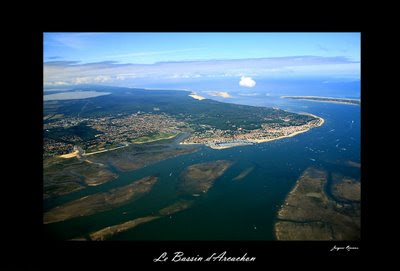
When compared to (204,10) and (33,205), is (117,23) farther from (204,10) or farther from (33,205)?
(33,205)

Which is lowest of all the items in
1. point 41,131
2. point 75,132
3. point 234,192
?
point 234,192

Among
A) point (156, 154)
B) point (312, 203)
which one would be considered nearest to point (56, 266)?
point (312, 203)

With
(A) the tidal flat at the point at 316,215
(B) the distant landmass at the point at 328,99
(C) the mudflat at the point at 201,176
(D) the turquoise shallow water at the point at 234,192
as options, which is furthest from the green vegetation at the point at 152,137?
(B) the distant landmass at the point at 328,99

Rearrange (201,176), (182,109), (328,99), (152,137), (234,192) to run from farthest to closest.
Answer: (328,99)
(182,109)
(152,137)
(201,176)
(234,192)

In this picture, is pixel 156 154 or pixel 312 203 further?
pixel 156 154

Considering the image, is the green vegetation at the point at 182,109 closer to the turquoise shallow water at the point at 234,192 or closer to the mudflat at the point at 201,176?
the turquoise shallow water at the point at 234,192

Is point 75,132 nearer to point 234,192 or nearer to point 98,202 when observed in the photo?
point 98,202

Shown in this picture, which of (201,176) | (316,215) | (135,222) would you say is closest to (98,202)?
(135,222)
